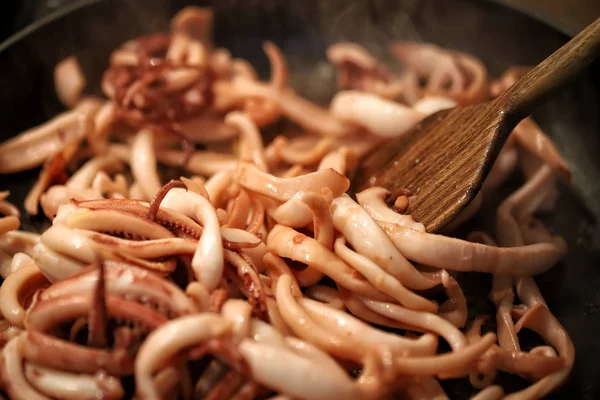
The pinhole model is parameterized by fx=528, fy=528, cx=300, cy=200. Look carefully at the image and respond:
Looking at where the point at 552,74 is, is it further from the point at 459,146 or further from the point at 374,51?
the point at 374,51

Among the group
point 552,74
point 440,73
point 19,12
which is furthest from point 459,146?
point 19,12

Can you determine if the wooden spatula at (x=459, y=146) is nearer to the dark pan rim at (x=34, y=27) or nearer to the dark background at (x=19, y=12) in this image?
the dark pan rim at (x=34, y=27)

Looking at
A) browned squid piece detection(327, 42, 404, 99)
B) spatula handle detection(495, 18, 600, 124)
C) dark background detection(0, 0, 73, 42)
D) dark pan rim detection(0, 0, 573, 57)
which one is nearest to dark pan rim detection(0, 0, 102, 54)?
dark pan rim detection(0, 0, 573, 57)

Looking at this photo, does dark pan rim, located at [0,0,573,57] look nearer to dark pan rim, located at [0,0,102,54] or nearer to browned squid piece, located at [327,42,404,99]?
dark pan rim, located at [0,0,102,54]

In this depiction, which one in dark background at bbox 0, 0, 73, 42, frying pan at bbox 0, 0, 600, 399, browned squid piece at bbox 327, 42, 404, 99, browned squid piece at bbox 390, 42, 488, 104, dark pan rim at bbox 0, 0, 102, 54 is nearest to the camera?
frying pan at bbox 0, 0, 600, 399

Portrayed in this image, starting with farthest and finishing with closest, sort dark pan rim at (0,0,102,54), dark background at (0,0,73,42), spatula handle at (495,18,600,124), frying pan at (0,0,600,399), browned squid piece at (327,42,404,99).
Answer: dark background at (0,0,73,42) → browned squid piece at (327,42,404,99) → dark pan rim at (0,0,102,54) → frying pan at (0,0,600,399) → spatula handle at (495,18,600,124)

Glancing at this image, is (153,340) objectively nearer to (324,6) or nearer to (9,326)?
(9,326)
